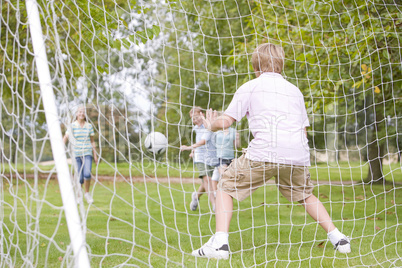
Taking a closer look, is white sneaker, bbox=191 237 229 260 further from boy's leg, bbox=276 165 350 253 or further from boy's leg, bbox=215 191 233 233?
boy's leg, bbox=276 165 350 253

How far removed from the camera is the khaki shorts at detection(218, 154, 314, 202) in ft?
10.8

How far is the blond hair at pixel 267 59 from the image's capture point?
11.2ft

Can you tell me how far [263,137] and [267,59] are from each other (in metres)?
0.63

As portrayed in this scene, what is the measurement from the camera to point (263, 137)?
3.23 m

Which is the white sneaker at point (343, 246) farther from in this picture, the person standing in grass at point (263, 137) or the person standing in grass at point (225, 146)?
the person standing in grass at point (225, 146)

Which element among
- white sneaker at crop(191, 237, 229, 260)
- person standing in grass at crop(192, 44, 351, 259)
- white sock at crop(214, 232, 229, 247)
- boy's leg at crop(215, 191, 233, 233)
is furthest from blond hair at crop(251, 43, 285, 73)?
white sneaker at crop(191, 237, 229, 260)

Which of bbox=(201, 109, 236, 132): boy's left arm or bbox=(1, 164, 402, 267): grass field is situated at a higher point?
bbox=(201, 109, 236, 132): boy's left arm

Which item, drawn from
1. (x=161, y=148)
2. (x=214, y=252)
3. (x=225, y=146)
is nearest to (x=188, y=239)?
(x=214, y=252)

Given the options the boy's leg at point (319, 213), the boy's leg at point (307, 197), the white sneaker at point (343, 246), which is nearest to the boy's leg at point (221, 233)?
the boy's leg at point (307, 197)

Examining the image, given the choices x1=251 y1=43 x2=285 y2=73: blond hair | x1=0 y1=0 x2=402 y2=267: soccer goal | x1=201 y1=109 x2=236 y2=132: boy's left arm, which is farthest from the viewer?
x1=251 y1=43 x2=285 y2=73: blond hair

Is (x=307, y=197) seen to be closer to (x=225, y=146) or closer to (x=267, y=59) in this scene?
(x=267, y=59)

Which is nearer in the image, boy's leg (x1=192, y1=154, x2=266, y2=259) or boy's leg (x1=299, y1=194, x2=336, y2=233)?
boy's leg (x1=192, y1=154, x2=266, y2=259)

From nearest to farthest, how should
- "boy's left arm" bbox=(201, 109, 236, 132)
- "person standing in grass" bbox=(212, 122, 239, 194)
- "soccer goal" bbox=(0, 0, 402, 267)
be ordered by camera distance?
"soccer goal" bbox=(0, 0, 402, 267) → "boy's left arm" bbox=(201, 109, 236, 132) → "person standing in grass" bbox=(212, 122, 239, 194)

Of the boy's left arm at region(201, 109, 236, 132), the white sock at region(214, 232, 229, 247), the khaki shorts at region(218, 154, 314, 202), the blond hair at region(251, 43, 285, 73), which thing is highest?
the blond hair at region(251, 43, 285, 73)
